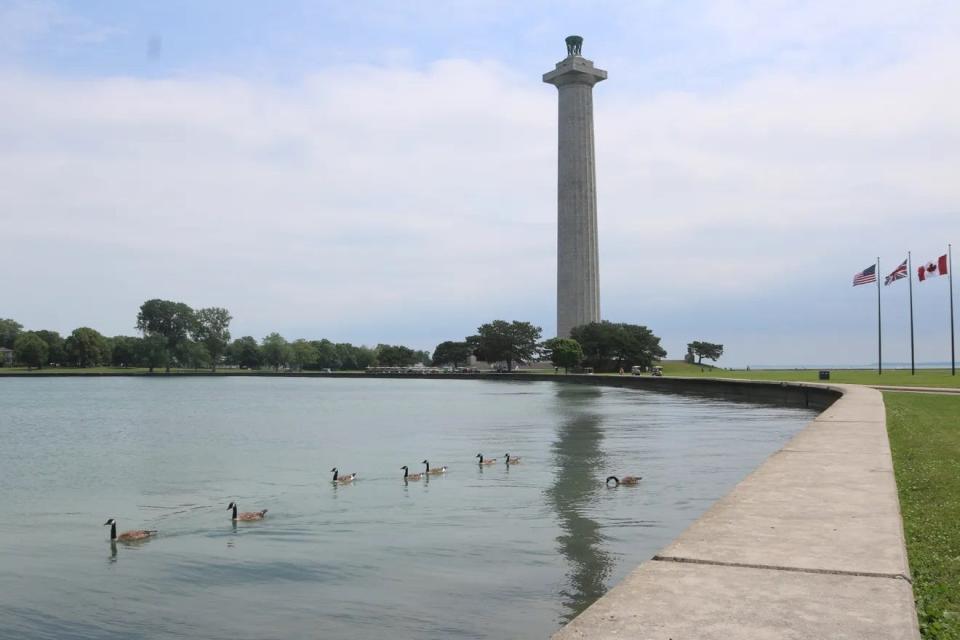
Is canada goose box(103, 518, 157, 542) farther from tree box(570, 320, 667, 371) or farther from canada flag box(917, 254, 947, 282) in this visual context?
tree box(570, 320, 667, 371)

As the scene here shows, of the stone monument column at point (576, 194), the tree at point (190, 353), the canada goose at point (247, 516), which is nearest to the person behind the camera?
the canada goose at point (247, 516)

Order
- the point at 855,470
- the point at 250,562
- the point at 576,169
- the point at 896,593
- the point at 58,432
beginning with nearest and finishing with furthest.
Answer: the point at 896,593 → the point at 855,470 → the point at 250,562 → the point at 58,432 → the point at 576,169

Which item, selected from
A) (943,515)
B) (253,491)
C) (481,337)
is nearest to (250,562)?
(253,491)

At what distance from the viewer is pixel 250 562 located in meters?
13.7

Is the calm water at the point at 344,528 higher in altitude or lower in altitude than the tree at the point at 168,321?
lower

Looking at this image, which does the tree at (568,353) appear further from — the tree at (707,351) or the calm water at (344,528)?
the calm water at (344,528)

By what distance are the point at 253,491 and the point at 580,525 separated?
32.8ft

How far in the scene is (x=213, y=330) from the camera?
19238 centimetres

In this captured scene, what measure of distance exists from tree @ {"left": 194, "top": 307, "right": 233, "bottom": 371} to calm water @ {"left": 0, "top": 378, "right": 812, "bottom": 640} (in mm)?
156779

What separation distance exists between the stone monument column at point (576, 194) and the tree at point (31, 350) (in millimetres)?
122562

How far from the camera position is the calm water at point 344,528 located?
1078 cm

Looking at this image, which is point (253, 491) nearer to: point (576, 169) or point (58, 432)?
point (58, 432)

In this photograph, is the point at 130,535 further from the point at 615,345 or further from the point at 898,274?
the point at 615,345

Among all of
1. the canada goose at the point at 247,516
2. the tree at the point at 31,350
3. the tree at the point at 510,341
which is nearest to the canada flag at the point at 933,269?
the canada goose at the point at 247,516
